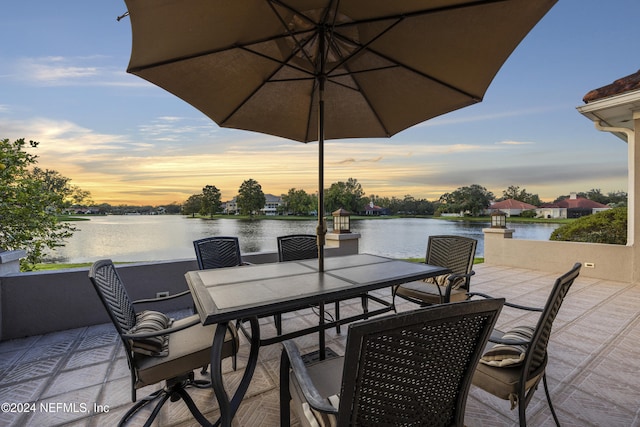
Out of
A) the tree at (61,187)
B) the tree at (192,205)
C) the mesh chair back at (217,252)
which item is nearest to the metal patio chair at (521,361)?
the mesh chair back at (217,252)

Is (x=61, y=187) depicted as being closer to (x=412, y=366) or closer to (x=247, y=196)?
(x=412, y=366)

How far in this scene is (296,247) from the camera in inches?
134

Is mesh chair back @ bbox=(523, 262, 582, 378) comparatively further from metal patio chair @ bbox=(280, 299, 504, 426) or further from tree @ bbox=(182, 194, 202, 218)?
tree @ bbox=(182, 194, 202, 218)

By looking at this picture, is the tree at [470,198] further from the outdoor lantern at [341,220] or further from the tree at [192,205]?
the tree at [192,205]

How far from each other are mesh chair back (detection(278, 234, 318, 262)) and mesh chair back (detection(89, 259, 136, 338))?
1.61m

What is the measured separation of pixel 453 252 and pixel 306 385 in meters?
2.82

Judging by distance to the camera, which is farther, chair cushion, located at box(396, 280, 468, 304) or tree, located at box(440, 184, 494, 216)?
tree, located at box(440, 184, 494, 216)

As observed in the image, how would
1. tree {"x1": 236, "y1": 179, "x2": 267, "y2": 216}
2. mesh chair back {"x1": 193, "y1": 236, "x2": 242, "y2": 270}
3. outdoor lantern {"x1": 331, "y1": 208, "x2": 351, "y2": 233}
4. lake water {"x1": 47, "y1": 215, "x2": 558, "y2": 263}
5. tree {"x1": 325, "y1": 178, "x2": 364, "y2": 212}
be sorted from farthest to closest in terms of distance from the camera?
tree {"x1": 325, "y1": 178, "x2": 364, "y2": 212} → tree {"x1": 236, "y1": 179, "x2": 267, "y2": 216} → lake water {"x1": 47, "y1": 215, "x2": 558, "y2": 263} → outdoor lantern {"x1": 331, "y1": 208, "x2": 351, "y2": 233} → mesh chair back {"x1": 193, "y1": 236, "x2": 242, "y2": 270}

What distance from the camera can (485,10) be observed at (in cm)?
177

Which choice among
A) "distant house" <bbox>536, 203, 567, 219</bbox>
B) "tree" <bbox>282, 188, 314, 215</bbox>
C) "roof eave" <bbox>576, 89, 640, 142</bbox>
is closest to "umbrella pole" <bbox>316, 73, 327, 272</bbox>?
"roof eave" <bbox>576, 89, 640, 142</bbox>

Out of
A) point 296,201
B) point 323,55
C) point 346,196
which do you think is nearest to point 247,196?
point 296,201

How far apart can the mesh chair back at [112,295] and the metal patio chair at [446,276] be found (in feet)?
7.93

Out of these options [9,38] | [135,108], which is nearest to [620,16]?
[135,108]

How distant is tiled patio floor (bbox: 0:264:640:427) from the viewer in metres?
1.82
